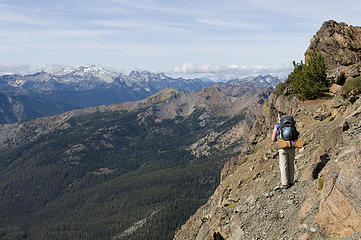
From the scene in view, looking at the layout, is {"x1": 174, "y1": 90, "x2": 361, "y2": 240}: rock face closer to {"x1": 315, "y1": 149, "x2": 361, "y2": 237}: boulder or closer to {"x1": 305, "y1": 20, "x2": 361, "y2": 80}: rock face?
{"x1": 315, "y1": 149, "x2": 361, "y2": 237}: boulder

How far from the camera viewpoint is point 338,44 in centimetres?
6888

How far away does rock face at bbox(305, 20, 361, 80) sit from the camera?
214 ft

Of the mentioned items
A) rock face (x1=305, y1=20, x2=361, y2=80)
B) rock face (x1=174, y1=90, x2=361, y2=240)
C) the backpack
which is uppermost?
rock face (x1=305, y1=20, x2=361, y2=80)

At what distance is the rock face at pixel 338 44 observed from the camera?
6531 cm

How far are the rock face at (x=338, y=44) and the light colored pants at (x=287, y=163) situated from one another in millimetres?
47837

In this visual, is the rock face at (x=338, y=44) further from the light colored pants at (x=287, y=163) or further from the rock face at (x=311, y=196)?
the light colored pants at (x=287, y=163)

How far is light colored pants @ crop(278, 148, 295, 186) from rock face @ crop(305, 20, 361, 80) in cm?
4784

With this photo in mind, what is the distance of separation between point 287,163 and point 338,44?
57644 millimetres

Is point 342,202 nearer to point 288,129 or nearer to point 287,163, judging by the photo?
point 287,163

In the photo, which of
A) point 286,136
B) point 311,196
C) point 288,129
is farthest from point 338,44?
point 311,196

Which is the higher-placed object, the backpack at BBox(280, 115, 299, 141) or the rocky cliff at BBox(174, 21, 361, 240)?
the backpack at BBox(280, 115, 299, 141)

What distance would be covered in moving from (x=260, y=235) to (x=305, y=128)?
74.0ft

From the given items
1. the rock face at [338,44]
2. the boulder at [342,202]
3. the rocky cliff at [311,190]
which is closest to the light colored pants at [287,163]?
the rocky cliff at [311,190]

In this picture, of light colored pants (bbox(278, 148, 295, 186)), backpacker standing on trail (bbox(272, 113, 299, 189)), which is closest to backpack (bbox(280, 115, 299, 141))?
backpacker standing on trail (bbox(272, 113, 299, 189))
